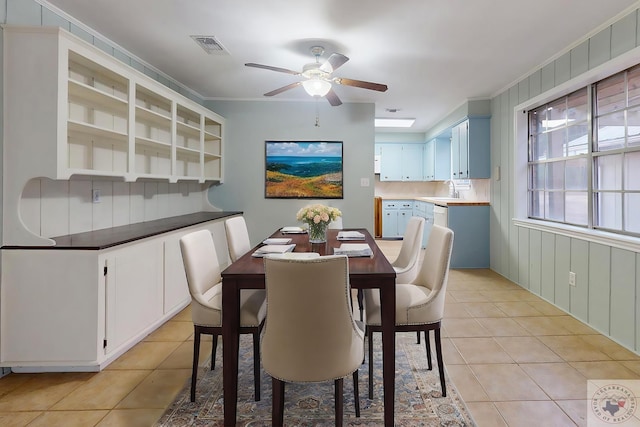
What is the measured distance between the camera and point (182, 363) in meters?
2.42

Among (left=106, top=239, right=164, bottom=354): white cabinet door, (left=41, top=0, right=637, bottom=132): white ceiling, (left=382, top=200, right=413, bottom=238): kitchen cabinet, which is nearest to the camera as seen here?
(left=106, top=239, right=164, bottom=354): white cabinet door

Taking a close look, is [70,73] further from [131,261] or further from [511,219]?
[511,219]

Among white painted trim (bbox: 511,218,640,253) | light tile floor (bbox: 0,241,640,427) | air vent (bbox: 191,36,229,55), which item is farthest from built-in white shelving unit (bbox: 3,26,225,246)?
white painted trim (bbox: 511,218,640,253)

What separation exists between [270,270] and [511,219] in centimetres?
393

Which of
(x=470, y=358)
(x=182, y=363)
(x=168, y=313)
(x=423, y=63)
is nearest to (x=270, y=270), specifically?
(x=182, y=363)

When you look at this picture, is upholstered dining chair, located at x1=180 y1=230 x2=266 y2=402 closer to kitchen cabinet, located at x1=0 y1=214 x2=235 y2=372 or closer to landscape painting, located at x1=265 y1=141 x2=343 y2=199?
kitchen cabinet, located at x1=0 y1=214 x2=235 y2=372

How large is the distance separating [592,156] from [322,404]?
309cm

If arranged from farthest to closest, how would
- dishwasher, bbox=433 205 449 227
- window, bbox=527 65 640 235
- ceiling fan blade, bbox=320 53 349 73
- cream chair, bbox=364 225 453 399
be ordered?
dishwasher, bbox=433 205 449 227 → window, bbox=527 65 640 235 → ceiling fan blade, bbox=320 53 349 73 → cream chair, bbox=364 225 453 399

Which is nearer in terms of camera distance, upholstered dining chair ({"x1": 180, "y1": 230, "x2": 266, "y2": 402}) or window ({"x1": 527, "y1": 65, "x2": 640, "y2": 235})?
upholstered dining chair ({"x1": 180, "y1": 230, "x2": 266, "y2": 402})

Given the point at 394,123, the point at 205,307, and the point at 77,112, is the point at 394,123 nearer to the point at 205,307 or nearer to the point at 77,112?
the point at 77,112

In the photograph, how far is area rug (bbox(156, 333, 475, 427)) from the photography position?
5.88ft

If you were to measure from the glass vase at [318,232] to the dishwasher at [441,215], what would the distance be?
3.05m

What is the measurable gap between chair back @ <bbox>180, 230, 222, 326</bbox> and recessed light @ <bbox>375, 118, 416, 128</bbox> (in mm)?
4888

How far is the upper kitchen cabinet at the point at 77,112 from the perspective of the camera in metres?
2.16
